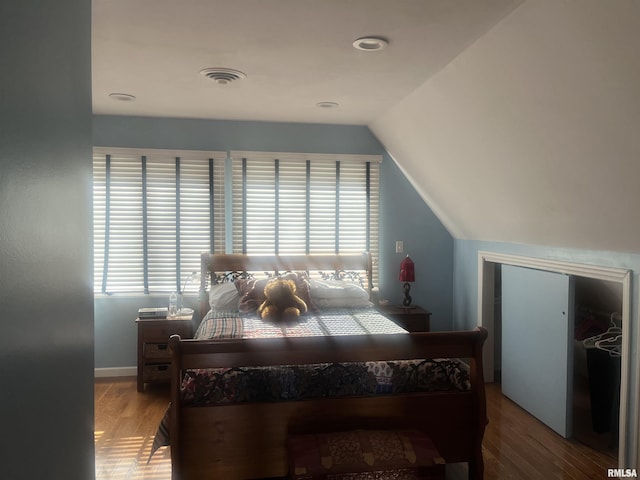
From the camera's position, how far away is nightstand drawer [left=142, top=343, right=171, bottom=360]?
4.08m

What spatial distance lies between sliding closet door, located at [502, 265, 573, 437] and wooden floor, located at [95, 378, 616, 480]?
14 cm

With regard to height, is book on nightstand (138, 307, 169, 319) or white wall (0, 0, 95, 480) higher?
white wall (0, 0, 95, 480)

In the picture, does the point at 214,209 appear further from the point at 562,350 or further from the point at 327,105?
the point at 562,350

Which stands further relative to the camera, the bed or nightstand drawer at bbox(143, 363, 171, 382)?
nightstand drawer at bbox(143, 363, 171, 382)

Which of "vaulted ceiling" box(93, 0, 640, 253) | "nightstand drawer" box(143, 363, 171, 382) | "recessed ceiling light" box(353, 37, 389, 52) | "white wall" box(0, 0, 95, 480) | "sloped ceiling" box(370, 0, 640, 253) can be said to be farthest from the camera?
"nightstand drawer" box(143, 363, 171, 382)

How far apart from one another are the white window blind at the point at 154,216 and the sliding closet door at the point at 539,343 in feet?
8.70

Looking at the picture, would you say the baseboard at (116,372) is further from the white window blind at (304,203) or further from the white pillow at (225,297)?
the white window blind at (304,203)

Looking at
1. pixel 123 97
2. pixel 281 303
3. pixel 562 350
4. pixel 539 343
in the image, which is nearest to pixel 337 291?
pixel 281 303

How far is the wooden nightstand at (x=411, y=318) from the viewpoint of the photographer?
4.40 meters

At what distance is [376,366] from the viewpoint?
8.13ft

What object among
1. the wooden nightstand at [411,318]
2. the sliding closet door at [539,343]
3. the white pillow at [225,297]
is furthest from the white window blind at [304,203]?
the sliding closet door at [539,343]

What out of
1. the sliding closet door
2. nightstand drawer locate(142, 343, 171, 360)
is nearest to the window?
nightstand drawer locate(142, 343, 171, 360)

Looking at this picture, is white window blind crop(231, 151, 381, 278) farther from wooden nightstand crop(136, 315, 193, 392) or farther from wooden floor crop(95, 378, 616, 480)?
wooden floor crop(95, 378, 616, 480)

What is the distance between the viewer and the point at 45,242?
1.47 metres
